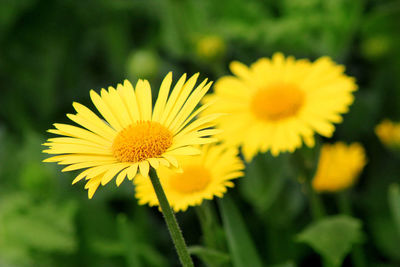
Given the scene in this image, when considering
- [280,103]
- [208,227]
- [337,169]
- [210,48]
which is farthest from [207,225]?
[210,48]

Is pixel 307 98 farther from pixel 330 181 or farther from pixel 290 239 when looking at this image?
pixel 290 239

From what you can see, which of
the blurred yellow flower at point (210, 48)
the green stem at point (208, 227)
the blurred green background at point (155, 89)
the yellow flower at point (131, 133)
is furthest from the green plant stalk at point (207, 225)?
the blurred yellow flower at point (210, 48)

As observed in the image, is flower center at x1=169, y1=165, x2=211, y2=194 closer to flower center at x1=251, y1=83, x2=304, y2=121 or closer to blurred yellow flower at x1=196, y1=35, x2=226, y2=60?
flower center at x1=251, y1=83, x2=304, y2=121

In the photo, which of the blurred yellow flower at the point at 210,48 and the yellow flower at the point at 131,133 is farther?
the blurred yellow flower at the point at 210,48

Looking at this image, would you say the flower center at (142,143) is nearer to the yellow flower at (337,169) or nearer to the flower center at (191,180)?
the flower center at (191,180)

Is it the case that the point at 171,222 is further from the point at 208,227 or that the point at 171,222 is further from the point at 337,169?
the point at 337,169

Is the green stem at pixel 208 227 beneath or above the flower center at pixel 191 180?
beneath

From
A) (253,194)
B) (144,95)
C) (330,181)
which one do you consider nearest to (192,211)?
(253,194)
